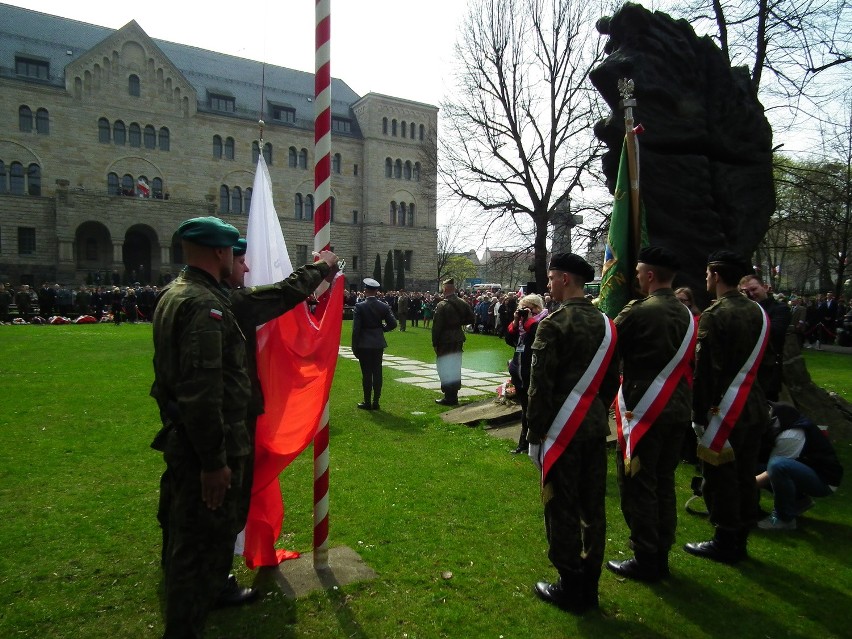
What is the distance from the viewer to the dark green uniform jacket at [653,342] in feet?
12.9

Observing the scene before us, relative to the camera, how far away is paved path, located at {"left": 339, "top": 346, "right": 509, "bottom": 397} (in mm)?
11655

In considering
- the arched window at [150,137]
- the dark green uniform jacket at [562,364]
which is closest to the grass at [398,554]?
the dark green uniform jacket at [562,364]

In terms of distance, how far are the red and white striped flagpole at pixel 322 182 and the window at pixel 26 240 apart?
4642 centimetres

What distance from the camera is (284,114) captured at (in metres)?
53.7

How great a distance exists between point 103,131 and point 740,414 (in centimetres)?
5018

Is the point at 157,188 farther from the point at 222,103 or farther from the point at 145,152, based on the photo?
the point at 222,103

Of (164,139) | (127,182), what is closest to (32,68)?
(164,139)

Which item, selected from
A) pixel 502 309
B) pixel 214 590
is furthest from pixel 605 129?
pixel 502 309

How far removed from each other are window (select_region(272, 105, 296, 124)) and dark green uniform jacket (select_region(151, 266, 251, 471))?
54893 millimetres

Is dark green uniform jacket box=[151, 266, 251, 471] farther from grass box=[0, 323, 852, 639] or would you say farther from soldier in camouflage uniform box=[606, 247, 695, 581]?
soldier in camouflage uniform box=[606, 247, 695, 581]

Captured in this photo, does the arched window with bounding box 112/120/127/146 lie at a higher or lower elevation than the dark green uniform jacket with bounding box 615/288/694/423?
higher

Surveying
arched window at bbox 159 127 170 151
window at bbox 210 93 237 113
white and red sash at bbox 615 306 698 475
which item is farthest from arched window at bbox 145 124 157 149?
white and red sash at bbox 615 306 698 475

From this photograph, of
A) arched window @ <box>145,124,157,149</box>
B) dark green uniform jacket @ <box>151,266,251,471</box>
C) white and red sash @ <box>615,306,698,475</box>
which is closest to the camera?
dark green uniform jacket @ <box>151,266,251,471</box>

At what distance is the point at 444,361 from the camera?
34.3 ft
